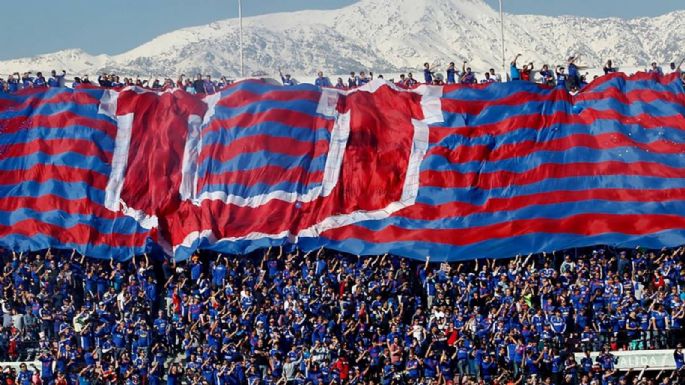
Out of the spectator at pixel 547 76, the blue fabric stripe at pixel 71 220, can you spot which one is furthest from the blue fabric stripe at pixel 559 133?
the blue fabric stripe at pixel 71 220

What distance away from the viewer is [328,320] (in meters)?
32.3

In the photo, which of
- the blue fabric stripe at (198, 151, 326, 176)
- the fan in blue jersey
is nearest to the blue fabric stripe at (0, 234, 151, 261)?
the blue fabric stripe at (198, 151, 326, 176)

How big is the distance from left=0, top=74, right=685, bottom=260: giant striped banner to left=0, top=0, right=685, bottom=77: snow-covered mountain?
6815 centimetres

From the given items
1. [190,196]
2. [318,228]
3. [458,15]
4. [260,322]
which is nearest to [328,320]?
[260,322]

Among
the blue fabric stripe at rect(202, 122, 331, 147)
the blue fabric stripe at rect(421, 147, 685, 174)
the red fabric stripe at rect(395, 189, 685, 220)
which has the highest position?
the blue fabric stripe at rect(202, 122, 331, 147)

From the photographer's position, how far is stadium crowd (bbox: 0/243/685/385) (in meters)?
30.9

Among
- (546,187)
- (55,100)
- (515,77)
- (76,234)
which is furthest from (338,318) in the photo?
(55,100)

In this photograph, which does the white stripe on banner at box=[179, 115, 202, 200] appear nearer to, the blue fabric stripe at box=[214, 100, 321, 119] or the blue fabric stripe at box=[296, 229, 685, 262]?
the blue fabric stripe at box=[214, 100, 321, 119]

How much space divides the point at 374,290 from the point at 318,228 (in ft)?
11.1

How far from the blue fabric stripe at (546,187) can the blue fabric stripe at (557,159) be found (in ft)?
1.76

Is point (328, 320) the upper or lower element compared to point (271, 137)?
lower

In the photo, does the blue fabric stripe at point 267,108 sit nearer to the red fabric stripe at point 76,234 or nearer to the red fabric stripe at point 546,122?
the red fabric stripe at point 546,122

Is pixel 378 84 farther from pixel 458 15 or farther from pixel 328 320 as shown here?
Result: pixel 458 15

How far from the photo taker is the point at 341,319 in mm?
32438
